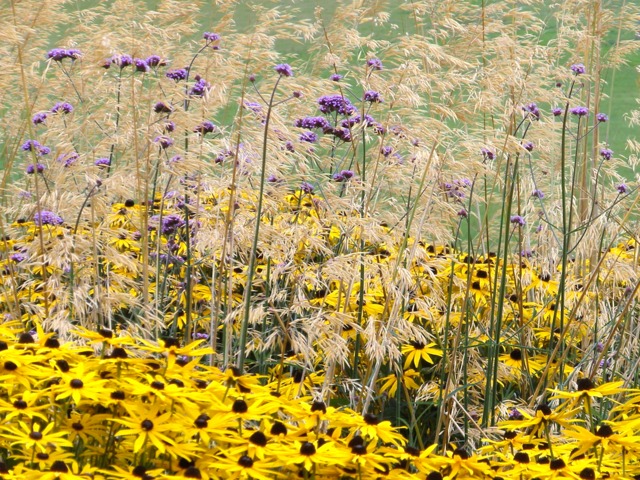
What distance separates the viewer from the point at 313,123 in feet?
12.1

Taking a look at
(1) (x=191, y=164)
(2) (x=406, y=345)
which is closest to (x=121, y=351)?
(1) (x=191, y=164)

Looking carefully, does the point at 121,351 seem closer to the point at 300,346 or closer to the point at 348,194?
the point at 300,346

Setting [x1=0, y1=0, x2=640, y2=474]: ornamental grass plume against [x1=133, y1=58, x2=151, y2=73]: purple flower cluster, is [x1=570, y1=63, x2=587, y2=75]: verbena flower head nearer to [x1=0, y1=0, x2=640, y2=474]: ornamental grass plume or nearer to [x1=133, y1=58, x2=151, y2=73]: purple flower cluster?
[x1=0, y1=0, x2=640, y2=474]: ornamental grass plume

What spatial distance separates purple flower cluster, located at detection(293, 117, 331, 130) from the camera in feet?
12.0

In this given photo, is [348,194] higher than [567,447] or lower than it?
higher

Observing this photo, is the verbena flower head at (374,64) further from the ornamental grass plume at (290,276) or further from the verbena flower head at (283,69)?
the verbena flower head at (283,69)

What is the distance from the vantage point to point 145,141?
288cm

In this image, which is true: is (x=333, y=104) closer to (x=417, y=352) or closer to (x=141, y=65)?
(x=141, y=65)

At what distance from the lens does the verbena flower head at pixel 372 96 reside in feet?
9.48

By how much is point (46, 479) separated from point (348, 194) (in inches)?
59.2

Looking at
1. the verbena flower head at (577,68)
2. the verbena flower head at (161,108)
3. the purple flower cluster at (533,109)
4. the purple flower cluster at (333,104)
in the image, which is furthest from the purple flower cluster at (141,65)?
the verbena flower head at (577,68)

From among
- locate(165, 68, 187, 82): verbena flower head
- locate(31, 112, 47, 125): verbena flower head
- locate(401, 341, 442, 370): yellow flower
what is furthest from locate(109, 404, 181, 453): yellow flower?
locate(31, 112, 47, 125): verbena flower head

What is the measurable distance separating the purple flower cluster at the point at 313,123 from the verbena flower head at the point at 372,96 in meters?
0.73

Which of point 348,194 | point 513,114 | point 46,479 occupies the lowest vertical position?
point 46,479
